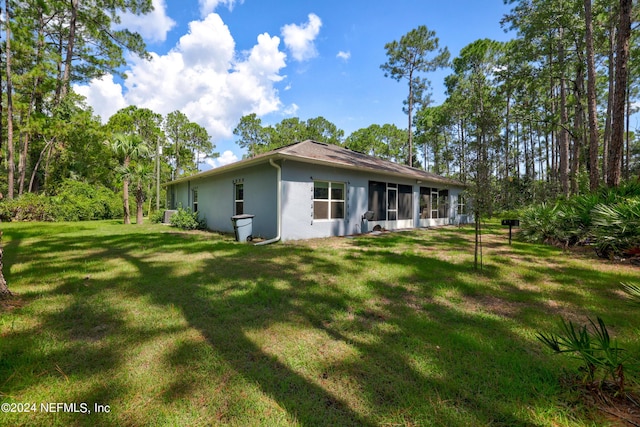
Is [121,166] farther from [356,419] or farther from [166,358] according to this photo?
[356,419]

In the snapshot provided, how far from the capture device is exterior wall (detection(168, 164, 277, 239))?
8898 mm

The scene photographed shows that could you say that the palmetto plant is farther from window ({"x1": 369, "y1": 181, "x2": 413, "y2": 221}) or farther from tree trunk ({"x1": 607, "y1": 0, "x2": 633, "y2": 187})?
window ({"x1": 369, "y1": 181, "x2": 413, "y2": 221})

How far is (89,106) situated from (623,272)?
3553 centimetres

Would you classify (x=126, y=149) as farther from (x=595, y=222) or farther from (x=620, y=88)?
(x=620, y=88)

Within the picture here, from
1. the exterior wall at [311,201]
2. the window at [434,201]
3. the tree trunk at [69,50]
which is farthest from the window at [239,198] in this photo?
the tree trunk at [69,50]

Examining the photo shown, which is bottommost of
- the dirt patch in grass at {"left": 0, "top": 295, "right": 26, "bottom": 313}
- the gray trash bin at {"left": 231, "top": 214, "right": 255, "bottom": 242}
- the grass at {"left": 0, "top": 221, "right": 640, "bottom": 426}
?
the grass at {"left": 0, "top": 221, "right": 640, "bottom": 426}

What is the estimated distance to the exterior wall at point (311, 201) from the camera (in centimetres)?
853

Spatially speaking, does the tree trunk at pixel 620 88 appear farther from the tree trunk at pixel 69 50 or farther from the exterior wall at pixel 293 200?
the tree trunk at pixel 69 50

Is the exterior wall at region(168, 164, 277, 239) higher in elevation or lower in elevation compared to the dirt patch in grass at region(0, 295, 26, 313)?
higher

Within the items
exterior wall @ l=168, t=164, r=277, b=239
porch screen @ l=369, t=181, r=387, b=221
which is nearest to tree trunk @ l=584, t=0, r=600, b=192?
porch screen @ l=369, t=181, r=387, b=221

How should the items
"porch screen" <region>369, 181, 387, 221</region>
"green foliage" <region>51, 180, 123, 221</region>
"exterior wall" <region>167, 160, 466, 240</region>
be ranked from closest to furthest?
"exterior wall" <region>167, 160, 466, 240</region> < "porch screen" <region>369, 181, 387, 221</region> < "green foliage" <region>51, 180, 123, 221</region>

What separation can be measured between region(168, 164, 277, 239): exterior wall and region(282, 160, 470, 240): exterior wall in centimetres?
53

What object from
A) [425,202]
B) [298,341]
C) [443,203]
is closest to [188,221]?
[298,341]

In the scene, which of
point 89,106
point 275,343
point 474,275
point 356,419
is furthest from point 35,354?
point 89,106
